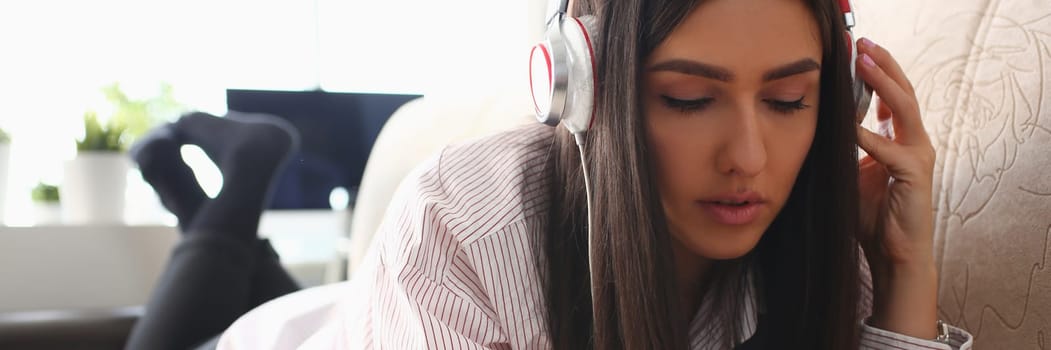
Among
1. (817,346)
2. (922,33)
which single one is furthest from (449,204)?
(922,33)

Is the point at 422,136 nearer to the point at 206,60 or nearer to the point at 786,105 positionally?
the point at 786,105

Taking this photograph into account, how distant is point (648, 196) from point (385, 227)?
27 centimetres

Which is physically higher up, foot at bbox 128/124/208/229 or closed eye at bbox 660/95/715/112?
closed eye at bbox 660/95/715/112

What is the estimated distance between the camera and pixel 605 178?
598 millimetres

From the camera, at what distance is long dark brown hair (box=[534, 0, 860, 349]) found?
1.88 feet

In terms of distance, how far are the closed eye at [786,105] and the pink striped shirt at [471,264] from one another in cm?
21

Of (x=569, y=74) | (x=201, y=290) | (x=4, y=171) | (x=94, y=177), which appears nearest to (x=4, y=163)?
(x=4, y=171)

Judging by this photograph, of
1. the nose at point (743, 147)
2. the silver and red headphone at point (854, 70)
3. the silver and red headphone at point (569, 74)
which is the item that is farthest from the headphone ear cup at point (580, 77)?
the silver and red headphone at point (854, 70)

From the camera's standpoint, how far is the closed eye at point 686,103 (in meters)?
0.58

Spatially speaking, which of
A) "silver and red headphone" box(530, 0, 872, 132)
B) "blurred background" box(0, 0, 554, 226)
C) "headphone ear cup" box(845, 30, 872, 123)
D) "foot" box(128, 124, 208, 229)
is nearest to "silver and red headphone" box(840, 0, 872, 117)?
"headphone ear cup" box(845, 30, 872, 123)

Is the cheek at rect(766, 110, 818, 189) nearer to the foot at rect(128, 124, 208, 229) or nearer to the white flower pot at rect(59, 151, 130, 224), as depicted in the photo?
the foot at rect(128, 124, 208, 229)

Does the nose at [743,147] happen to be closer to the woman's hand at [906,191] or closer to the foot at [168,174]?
the woman's hand at [906,191]

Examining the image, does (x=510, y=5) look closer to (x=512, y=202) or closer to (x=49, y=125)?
(x=49, y=125)

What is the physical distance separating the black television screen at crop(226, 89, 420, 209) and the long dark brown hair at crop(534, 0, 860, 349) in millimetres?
1445
